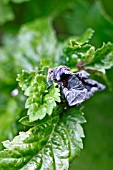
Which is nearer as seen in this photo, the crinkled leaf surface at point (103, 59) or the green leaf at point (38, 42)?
the crinkled leaf surface at point (103, 59)

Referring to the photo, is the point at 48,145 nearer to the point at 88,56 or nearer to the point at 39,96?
the point at 39,96

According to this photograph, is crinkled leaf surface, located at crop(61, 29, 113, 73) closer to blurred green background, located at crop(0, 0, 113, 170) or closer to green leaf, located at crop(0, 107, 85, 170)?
green leaf, located at crop(0, 107, 85, 170)

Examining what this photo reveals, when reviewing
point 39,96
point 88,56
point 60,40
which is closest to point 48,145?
point 39,96

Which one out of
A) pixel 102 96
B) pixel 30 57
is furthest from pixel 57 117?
pixel 102 96

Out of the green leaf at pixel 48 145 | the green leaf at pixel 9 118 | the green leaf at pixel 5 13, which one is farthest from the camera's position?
the green leaf at pixel 5 13

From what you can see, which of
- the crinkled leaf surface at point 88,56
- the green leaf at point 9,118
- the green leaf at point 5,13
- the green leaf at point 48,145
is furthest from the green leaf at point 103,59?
the green leaf at point 5,13

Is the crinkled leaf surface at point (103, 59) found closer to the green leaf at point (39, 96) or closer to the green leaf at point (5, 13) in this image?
the green leaf at point (39, 96)
